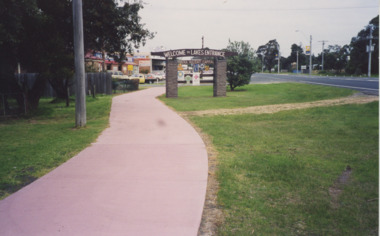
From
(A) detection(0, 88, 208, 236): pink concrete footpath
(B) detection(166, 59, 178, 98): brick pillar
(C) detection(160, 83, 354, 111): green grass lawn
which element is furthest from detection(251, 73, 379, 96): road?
(A) detection(0, 88, 208, 236): pink concrete footpath

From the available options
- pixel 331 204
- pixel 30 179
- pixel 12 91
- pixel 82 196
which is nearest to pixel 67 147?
pixel 30 179

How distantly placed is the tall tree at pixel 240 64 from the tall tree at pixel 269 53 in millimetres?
114594

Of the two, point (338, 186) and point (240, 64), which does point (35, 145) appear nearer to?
point (338, 186)

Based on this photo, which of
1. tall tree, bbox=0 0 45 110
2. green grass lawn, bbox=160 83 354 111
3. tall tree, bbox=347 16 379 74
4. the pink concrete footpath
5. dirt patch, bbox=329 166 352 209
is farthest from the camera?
tall tree, bbox=347 16 379 74

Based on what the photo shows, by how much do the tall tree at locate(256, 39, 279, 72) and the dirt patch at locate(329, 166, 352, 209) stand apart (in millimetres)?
139732

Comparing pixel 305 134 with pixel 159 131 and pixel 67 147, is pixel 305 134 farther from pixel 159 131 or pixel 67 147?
pixel 67 147

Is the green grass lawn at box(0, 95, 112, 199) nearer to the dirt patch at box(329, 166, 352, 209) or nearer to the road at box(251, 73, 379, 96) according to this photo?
the dirt patch at box(329, 166, 352, 209)

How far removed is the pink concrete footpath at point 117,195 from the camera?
397 centimetres

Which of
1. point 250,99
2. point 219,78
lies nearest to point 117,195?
point 250,99

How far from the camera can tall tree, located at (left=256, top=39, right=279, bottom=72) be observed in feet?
465

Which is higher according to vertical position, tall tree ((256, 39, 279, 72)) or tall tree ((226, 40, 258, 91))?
tall tree ((256, 39, 279, 72))

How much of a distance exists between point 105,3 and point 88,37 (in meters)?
1.96

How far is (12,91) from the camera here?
15516 millimetres

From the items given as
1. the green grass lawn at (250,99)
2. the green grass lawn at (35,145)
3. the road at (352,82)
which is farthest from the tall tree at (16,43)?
the road at (352,82)
